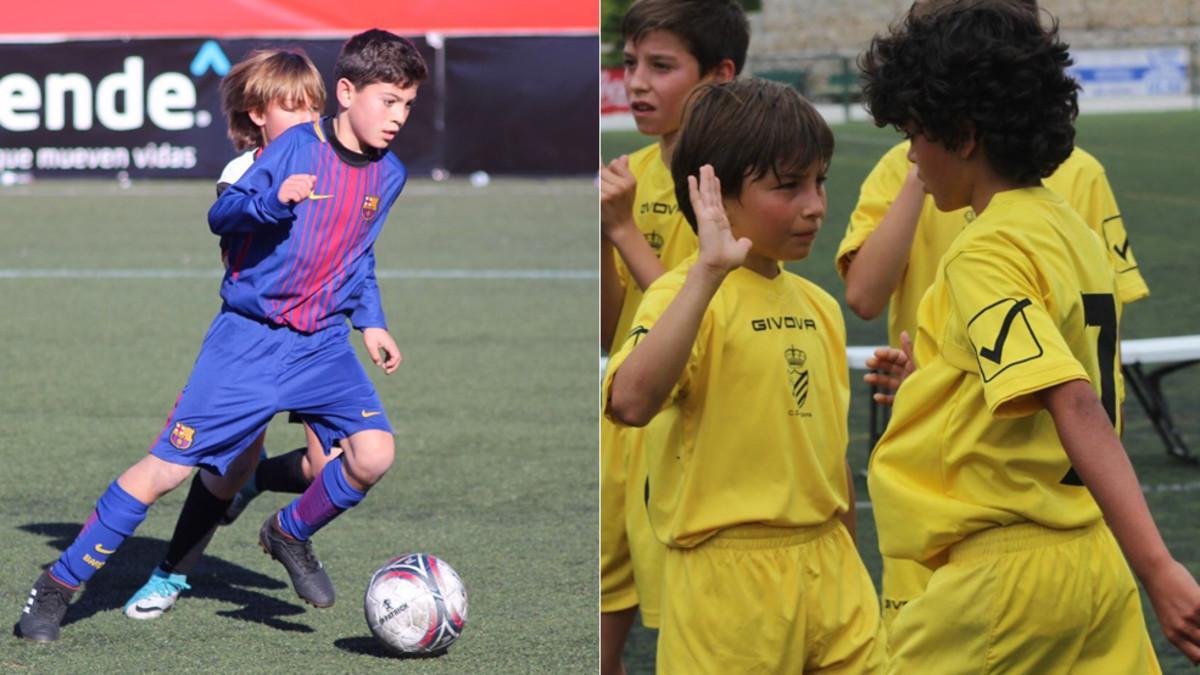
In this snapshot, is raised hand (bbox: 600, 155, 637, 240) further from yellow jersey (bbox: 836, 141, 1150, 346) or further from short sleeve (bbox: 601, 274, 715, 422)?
yellow jersey (bbox: 836, 141, 1150, 346)

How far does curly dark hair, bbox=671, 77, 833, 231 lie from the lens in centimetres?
259

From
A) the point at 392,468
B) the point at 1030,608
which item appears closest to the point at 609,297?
the point at 1030,608

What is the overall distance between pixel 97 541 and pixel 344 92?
1064 mm

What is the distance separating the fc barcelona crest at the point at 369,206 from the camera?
385 cm

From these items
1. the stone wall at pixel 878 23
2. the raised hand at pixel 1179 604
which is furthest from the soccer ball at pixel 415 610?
the stone wall at pixel 878 23

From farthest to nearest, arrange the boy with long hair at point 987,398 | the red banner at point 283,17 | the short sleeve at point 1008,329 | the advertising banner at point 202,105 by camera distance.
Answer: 1. the red banner at point 283,17
2. the advertising banner at point 202,105
3. the boy with long hair at point 987,398
4. the short sleeve at point 1008,329

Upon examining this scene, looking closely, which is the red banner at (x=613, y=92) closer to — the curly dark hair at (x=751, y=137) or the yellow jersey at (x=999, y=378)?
the curly dark hair at (x=751, y=137)

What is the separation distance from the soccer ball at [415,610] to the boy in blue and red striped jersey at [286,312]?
300 millimetres

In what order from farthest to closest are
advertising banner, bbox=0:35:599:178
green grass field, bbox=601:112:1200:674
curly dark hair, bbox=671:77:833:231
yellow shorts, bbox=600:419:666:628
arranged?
1. advertising banner, bbox=0:35:599:178
2. green grass field, bbox=601:112:1200:674
3. yellow shorts, bbox=600:419:666:628
4. curly dark hair, bbox=671:77:833:231

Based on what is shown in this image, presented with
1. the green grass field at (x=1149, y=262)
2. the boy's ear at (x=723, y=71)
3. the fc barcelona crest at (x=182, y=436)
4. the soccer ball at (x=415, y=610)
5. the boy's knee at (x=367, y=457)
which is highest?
the boy's ear at (x=723, y=71)

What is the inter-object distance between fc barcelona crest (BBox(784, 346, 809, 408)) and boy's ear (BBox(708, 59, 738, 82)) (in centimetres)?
104

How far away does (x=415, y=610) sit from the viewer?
371 cm

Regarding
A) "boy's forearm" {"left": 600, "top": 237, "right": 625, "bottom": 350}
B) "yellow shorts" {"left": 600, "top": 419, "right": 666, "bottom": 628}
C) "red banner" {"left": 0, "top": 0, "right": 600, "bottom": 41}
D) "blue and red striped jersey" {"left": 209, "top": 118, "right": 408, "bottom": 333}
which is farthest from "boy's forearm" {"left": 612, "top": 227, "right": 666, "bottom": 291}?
"red banner" {"left": 0, "top": 0, "right": 600, "bottom": 41}

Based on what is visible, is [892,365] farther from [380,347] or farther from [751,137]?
[380,347]
